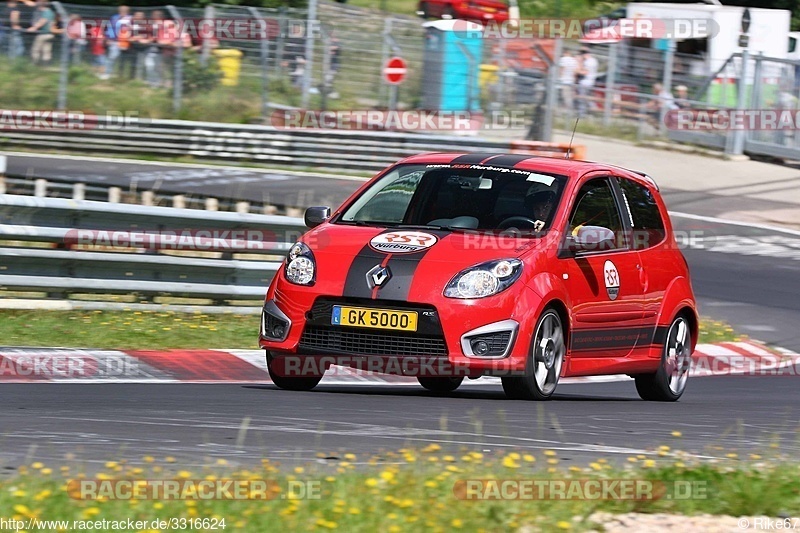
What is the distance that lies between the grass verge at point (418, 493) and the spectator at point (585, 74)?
22263mm

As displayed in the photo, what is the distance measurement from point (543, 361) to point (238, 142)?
17758 millimetres

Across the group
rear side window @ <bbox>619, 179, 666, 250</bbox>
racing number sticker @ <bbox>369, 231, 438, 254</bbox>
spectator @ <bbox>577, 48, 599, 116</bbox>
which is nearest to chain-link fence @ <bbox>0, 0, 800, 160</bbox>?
spectator @ <bbox>577, 48, 599, 116</bbox>

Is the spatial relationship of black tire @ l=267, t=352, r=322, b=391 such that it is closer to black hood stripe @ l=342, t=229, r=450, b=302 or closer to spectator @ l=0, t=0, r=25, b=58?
black hood stripe @ l=342, t=229, r=450, b=302

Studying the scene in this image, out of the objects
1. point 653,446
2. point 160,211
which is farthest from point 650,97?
point 653,446

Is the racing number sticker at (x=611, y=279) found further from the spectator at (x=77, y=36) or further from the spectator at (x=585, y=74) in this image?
the spectator at (x=585, y=74)

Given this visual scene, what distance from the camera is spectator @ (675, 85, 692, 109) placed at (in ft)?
90.0

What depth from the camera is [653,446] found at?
6586 millimetres

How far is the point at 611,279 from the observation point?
873 centimetres

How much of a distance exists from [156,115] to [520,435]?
808 inches

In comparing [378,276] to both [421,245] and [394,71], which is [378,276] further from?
[394,71]

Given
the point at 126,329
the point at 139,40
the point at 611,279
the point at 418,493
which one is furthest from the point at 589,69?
the point at 418,493

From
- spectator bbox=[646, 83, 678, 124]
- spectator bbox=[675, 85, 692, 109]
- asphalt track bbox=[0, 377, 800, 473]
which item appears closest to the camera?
asphalt track bbox=[0, 377, 800, 473]

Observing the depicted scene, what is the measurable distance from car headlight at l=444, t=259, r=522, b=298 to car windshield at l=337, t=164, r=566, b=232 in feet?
1.77

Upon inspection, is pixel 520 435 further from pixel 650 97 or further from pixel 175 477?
pixel 650 97
